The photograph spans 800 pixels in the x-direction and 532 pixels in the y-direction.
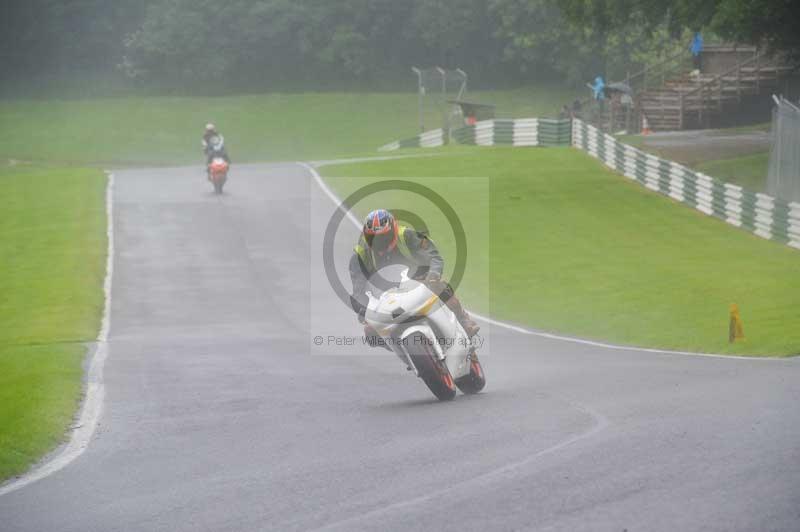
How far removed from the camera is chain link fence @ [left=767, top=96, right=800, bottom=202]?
2462 cm

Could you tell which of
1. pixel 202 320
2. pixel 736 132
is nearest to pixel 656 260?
pixel 202 320

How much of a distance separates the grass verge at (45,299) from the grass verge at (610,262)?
7511mm

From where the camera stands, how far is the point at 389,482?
706cm

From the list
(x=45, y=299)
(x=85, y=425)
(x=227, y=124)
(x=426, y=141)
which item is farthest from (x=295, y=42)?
(x=85, y=425)

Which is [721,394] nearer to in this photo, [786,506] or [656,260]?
[786,506]

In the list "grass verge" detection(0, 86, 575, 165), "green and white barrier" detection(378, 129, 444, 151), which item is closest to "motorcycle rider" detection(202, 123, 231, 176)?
"green and white barrier" detection(378, 129, 444, 151)

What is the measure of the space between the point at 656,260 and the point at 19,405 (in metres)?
16.6

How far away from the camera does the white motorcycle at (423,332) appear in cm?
988

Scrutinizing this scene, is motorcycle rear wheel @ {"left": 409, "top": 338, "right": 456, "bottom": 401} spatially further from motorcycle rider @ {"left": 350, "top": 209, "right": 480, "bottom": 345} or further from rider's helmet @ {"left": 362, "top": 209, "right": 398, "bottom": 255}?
rider's helmet @ {"left": 362, "top": 209, "right": 398, "bottom": 255}

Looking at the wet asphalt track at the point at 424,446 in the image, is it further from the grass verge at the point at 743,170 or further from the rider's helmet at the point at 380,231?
the grass verge at the point at 743,170

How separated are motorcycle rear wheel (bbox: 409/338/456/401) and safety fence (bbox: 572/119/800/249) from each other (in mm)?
16112

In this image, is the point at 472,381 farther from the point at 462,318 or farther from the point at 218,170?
the point at 218,170

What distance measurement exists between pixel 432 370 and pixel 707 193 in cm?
2167

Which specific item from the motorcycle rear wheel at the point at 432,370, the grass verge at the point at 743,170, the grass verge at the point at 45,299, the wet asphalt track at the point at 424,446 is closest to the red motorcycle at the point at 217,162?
the grass verge at the point at 45,299
